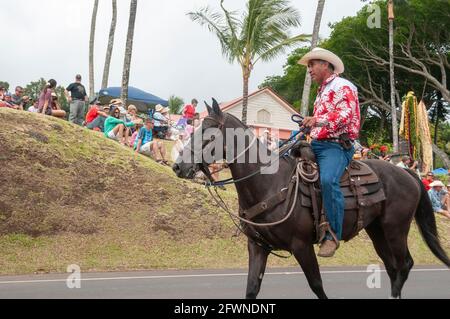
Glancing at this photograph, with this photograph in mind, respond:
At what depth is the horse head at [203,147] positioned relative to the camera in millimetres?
6449

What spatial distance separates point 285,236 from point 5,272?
7.21m

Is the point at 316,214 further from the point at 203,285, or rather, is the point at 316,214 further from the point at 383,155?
the point at 383,155

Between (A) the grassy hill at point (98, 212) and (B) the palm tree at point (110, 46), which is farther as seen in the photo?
(B) the palm tree at point (110, 46)

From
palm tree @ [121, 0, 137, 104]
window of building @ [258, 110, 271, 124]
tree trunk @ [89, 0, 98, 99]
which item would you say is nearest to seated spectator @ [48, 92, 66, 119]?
palm tree @ [121, 0, 137, 104]

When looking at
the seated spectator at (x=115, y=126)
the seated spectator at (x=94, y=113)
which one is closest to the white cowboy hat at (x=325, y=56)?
A: the seated spectator at (x=115, y=126)

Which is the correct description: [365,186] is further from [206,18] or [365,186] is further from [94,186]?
[206,18]

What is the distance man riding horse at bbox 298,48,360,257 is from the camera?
6934mm

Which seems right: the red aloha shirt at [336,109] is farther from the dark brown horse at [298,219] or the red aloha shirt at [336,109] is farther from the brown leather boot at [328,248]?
the brown leather boot at [328,248]

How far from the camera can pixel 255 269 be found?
21.9 feet

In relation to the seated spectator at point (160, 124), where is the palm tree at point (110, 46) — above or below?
above

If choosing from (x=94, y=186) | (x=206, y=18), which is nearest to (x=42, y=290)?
(x=94, y=186)

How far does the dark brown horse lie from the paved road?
1675 mm

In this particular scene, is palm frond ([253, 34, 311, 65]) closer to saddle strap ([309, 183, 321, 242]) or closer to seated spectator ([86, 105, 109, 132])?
seated spectator ([86, 105, 109, 132])

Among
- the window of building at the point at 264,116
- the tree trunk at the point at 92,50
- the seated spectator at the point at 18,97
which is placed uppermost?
the tree trunk at the point at 92,50
